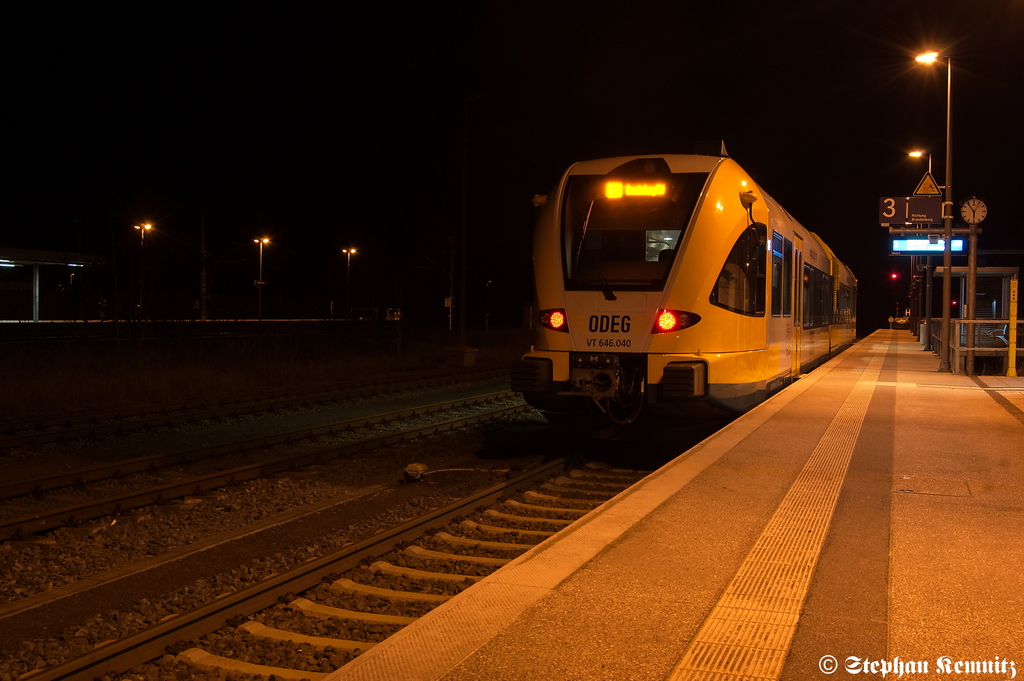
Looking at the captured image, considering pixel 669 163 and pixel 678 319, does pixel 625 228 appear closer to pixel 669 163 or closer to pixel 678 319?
pixel 669 163

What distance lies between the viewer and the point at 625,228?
977 cm

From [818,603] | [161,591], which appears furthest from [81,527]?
[818,603]

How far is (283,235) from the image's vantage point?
74000 millimetres

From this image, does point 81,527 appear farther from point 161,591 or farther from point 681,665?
point 681,665

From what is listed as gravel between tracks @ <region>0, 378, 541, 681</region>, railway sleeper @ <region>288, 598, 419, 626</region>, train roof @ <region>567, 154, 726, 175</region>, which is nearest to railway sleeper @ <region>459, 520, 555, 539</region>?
gravel between tracks @ <region>0, 378, 541, 681</region>

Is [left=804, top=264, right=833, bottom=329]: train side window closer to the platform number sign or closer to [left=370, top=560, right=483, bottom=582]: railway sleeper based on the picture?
the platform number sign

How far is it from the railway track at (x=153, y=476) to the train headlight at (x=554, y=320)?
2831 mm

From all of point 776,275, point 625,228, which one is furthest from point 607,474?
point 776,275

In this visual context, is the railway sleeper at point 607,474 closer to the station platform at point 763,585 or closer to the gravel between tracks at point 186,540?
the gravel between tracks at point 186,540

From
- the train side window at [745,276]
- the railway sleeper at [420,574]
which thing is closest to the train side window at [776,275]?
the train side window at [745,276]

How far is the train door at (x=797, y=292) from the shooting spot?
13827 millimetres

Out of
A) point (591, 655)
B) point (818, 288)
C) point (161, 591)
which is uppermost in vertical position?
point (818, 288)

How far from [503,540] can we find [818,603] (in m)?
3.05

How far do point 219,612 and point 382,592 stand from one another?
100 cm
